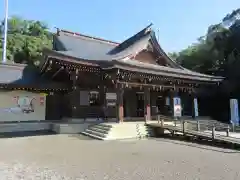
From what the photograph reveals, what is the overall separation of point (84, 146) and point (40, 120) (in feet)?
28.1

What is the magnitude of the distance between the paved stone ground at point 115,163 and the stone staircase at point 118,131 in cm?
258

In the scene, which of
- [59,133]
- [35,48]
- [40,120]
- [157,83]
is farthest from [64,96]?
[35,48]

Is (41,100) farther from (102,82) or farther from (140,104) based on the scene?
(140,104)

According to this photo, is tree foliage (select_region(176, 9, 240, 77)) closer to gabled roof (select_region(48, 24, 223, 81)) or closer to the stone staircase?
gabled roof (select_region(48, 24, 223, 81))

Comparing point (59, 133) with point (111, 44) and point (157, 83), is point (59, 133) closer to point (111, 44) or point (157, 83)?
point (157, 83)

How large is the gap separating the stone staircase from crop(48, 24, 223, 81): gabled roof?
367cm

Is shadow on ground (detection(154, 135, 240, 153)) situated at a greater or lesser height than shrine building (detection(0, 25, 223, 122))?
lesser

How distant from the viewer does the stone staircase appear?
13.0m

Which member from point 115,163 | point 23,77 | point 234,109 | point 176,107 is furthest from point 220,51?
point 115,163

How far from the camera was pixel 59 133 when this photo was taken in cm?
1477

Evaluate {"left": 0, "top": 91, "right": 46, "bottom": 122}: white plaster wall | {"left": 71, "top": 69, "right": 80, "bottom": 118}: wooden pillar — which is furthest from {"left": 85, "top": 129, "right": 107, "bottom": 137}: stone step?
{"left": 0, "top": 91, "right": 46, "bottom": 122}: white plaster wall

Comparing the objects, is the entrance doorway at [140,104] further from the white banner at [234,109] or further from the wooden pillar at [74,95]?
the white banner at [234,109]

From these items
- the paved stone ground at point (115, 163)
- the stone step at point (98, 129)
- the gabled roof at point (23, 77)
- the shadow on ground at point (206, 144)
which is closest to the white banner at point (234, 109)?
the shadow on ground at point (206, 144)

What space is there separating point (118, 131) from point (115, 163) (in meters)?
6.04
